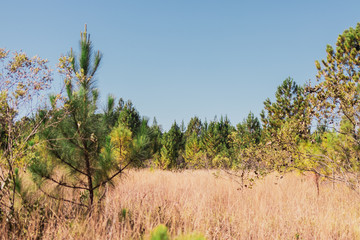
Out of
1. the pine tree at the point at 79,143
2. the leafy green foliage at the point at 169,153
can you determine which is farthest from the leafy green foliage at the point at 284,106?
the pine tree at the point at 79,143

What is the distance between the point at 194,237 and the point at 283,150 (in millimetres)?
5210

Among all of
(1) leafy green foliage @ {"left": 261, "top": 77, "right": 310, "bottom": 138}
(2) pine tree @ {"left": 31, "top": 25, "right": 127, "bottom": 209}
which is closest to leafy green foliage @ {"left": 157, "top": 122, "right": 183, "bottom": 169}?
(1) leafy green foliage @ {"left": 261, "top": 77, "right": 310, "bottom": 138}

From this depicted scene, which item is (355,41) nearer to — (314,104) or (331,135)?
(331,135)

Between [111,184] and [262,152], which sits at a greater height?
[262,152]

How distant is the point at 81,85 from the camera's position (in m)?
4.36

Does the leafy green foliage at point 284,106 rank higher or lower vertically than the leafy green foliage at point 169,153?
higher

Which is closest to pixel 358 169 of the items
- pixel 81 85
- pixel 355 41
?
pixel 355 41

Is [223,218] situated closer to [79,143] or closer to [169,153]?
[79,143]

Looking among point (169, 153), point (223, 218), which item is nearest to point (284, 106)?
point (169, 153)

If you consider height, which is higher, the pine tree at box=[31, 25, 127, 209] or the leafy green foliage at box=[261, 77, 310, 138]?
the leafy green foliage at box=[261, 77, 310, 138]

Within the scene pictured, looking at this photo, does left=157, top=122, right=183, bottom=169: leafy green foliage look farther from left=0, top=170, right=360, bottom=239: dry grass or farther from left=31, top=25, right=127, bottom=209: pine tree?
left=31, top=25, right=127, bottom=209: pine tree

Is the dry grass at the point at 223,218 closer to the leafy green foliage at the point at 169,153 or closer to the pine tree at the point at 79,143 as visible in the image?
the pine tree at the point at 79,143

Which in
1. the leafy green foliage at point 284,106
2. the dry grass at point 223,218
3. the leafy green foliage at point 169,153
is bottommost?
the dry grass at point 223,218

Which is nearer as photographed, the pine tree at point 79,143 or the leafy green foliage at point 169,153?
the pine tree at point 79,143
